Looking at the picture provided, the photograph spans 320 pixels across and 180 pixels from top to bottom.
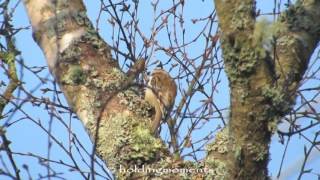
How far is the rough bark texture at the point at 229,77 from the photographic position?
1.20 metres

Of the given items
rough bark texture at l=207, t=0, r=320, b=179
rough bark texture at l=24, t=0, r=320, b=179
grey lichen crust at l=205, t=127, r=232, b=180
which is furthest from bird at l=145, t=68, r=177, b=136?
rough bark texture at l=207, t=0, r=320, b=179

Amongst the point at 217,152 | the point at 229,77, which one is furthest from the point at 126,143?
the point at 229,77

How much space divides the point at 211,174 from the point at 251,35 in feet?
1.47

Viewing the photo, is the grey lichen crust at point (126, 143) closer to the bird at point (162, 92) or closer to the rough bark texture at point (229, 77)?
the rough bark texture at point (229, 77)

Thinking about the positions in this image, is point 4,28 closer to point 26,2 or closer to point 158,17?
point 26,2

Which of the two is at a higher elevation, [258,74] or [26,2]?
[26,2]

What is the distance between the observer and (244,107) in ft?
4.02

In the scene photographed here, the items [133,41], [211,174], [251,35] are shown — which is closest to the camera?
[251,35]

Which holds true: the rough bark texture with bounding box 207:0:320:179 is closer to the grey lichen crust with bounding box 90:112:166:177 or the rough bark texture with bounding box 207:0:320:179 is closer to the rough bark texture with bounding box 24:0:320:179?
the rough bark texture with bounding box 24:0:320:179

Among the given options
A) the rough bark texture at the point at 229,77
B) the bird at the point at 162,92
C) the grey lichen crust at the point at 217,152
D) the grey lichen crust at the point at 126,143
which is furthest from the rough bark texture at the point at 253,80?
the bird at the point at 162,92

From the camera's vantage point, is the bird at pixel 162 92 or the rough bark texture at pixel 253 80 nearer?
the rough bark texture at pixel 253 80

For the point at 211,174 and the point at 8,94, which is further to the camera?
the point at 8,94

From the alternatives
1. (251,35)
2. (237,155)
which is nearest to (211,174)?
(237,155)

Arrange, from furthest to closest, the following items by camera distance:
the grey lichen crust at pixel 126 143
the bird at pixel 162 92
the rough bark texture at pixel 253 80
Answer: the bird at pixel 162 92, the grey lichen crust at pixel 126 143, the rough bark texture at pixel 253 80
